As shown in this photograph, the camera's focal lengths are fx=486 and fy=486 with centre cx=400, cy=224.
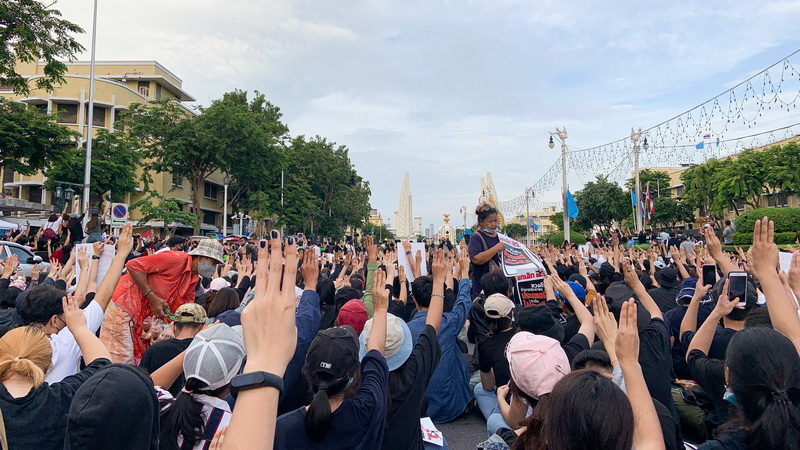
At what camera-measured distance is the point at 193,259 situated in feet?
15.1

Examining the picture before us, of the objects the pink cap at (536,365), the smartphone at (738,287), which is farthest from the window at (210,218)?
the pink cap at (536,365)

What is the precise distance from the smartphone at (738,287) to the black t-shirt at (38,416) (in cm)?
373

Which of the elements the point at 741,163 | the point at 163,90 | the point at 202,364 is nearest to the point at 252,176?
the point at 163,90

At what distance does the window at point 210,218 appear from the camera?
45472 millimetres

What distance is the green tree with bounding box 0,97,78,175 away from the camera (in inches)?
673

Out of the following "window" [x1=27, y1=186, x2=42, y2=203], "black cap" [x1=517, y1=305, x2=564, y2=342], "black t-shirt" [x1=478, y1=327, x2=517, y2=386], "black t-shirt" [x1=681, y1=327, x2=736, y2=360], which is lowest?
"black t-shirt" [x1=478, y1=327, x2=517, y2=386]

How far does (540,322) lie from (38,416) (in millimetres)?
3124

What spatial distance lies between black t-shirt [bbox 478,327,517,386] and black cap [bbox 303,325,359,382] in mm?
1976

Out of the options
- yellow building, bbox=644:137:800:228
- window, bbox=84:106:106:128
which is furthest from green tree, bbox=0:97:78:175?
yellow building, bbox=644:137:800:228

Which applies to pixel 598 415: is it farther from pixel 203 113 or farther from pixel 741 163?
pixel 741 163

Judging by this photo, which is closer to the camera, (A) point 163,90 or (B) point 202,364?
(B) point 202,364

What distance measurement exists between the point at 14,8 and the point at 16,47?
46.5 inches

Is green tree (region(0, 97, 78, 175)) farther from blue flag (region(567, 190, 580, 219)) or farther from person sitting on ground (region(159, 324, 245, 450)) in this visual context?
blue flag (region(567, 190, 580, 219))

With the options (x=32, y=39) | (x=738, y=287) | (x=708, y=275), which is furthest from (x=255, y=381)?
(x=32, y=39)
